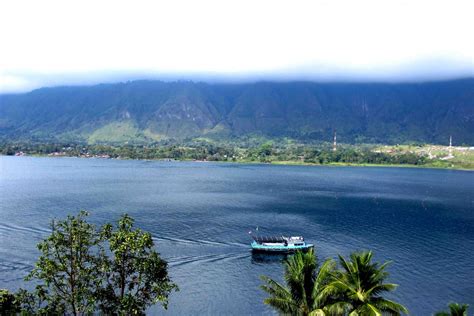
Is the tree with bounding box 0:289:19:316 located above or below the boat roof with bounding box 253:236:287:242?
above

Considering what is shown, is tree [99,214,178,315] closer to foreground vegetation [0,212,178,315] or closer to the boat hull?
foreground vegetation [0,212,178,315]

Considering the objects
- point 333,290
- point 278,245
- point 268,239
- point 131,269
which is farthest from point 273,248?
point 131,269

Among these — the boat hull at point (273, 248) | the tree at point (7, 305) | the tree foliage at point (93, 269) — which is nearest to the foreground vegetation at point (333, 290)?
the tree foliage at point (93, 269)

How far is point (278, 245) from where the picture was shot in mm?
113750

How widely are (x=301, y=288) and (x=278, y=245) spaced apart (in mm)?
80138

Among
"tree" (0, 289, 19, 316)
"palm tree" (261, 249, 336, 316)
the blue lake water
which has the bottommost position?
the blue lake water

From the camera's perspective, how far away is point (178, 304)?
3093 inches

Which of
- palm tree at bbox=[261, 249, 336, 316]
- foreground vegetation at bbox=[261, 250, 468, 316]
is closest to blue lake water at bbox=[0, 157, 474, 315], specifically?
palm tree at bbox=[261, 249, 336, 316]

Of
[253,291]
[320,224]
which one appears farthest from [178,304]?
[320,224]

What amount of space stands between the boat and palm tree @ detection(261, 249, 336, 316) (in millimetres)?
74824

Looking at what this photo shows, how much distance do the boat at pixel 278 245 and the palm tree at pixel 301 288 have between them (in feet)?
245

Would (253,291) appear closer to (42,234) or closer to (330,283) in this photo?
(330,283)

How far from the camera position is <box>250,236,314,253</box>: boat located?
110 m

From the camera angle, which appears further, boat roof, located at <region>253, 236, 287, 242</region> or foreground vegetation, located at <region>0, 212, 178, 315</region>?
boat roof, located at <region>253, 236, 287, 242</region>
